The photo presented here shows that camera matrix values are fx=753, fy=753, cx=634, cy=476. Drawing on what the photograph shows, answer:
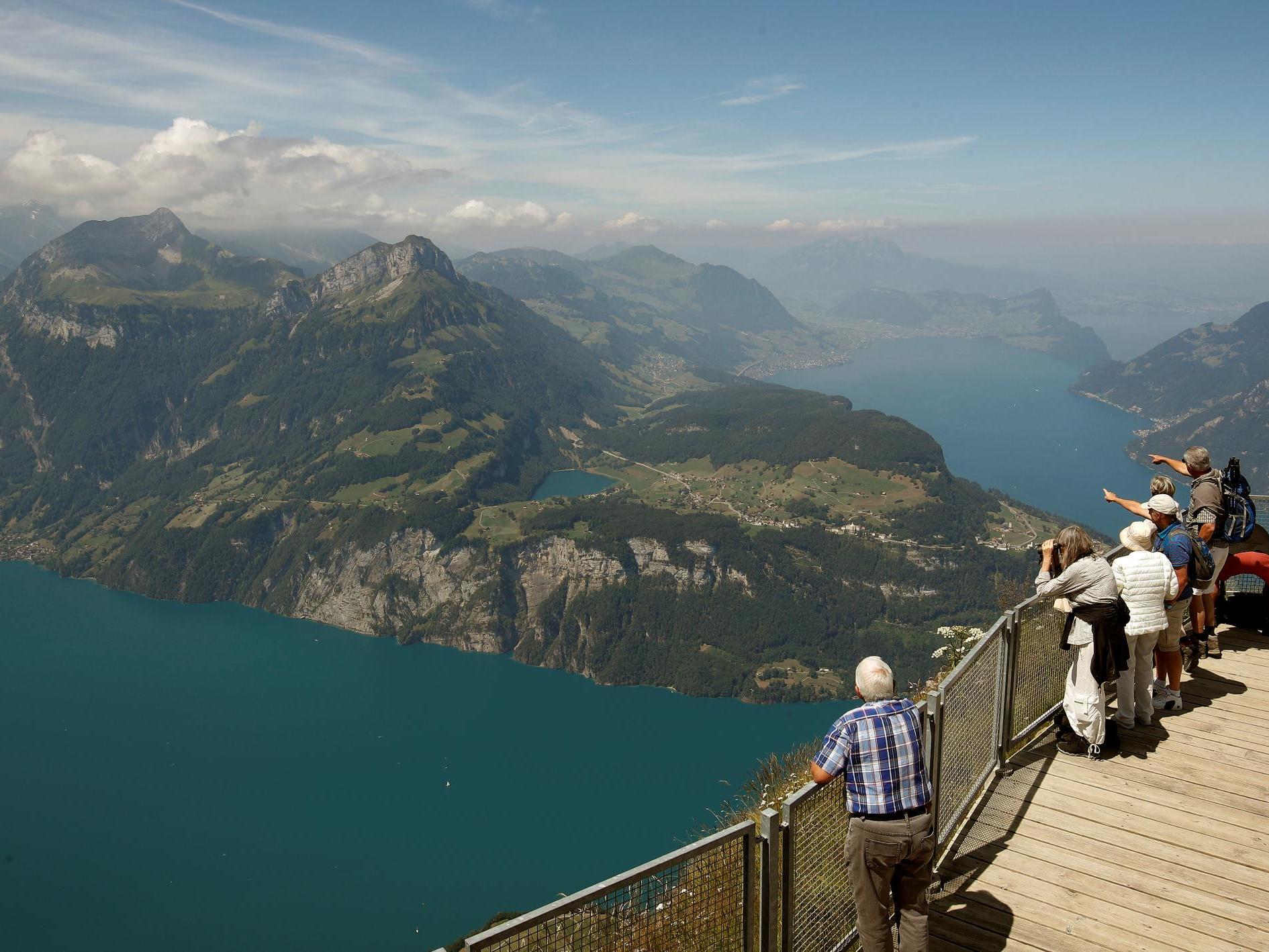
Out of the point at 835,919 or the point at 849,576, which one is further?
the point at 849,576

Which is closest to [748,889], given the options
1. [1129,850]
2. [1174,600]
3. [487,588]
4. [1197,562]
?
[1129,850]

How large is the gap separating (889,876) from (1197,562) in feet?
26.7

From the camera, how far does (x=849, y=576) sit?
19275 cm

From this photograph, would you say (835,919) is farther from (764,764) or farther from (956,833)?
(764,764)

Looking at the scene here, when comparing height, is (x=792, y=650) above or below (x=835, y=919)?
below

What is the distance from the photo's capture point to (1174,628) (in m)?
10.8

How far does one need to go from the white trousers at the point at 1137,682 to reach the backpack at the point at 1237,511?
10.4ft

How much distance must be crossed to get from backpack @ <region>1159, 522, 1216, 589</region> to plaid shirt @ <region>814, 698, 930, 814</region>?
24.9ft

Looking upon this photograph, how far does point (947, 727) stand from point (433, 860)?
335 feet

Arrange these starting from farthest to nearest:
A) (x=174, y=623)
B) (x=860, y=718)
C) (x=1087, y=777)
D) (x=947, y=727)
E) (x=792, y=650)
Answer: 1. (x=174, y=623)
2. (x=792, y=650)
3. (x=1087, y=777)
4. (x=947, y=727)
5. (x=860, y=718)

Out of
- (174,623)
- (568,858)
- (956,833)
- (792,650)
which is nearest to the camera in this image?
(956,833)

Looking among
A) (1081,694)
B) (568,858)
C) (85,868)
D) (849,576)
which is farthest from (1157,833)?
(849,576)

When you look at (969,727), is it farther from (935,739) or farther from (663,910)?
(663,910)

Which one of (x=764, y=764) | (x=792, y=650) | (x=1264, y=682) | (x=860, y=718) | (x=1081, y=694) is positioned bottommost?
(x=792, y=650)
